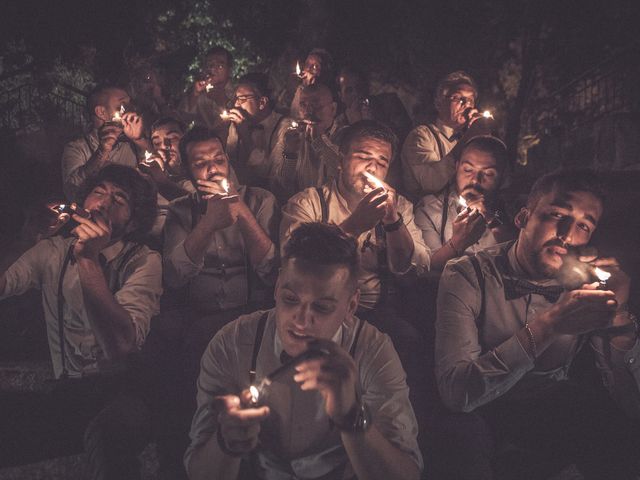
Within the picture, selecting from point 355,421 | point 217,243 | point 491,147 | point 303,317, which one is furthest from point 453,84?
point 355,421

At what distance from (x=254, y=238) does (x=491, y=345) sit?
1961 mm

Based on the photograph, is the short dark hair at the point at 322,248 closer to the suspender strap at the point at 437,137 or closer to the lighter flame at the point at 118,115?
the suspender strap at the point at 437,137

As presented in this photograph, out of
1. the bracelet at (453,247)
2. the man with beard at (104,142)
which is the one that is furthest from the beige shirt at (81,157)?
the bracelet at (453,247)

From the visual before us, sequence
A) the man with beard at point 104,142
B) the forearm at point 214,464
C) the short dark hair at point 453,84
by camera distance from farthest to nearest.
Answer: the short dark hair at point 453,84, the man with beard at point 104,142, the forearm at point 214,464

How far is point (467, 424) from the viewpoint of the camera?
3.19 meters

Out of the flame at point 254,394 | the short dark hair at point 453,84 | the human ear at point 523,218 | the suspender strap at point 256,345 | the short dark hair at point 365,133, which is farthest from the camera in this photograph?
the short dark hair at point 453,84

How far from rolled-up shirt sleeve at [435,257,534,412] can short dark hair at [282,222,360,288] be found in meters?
0.74

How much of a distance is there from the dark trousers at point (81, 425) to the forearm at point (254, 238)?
4.45ft

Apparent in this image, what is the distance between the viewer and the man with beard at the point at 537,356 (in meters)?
3.09

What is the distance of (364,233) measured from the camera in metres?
4.47

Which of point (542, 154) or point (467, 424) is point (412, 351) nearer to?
point (467, 424)

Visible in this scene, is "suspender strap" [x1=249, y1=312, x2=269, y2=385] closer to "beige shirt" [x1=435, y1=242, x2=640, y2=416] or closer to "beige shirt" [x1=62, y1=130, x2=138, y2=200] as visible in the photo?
"beige shirt" [x1=435, y1=242, x2=640, y2=416]

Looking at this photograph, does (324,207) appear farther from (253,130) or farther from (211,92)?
(211,92)

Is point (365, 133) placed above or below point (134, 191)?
above
